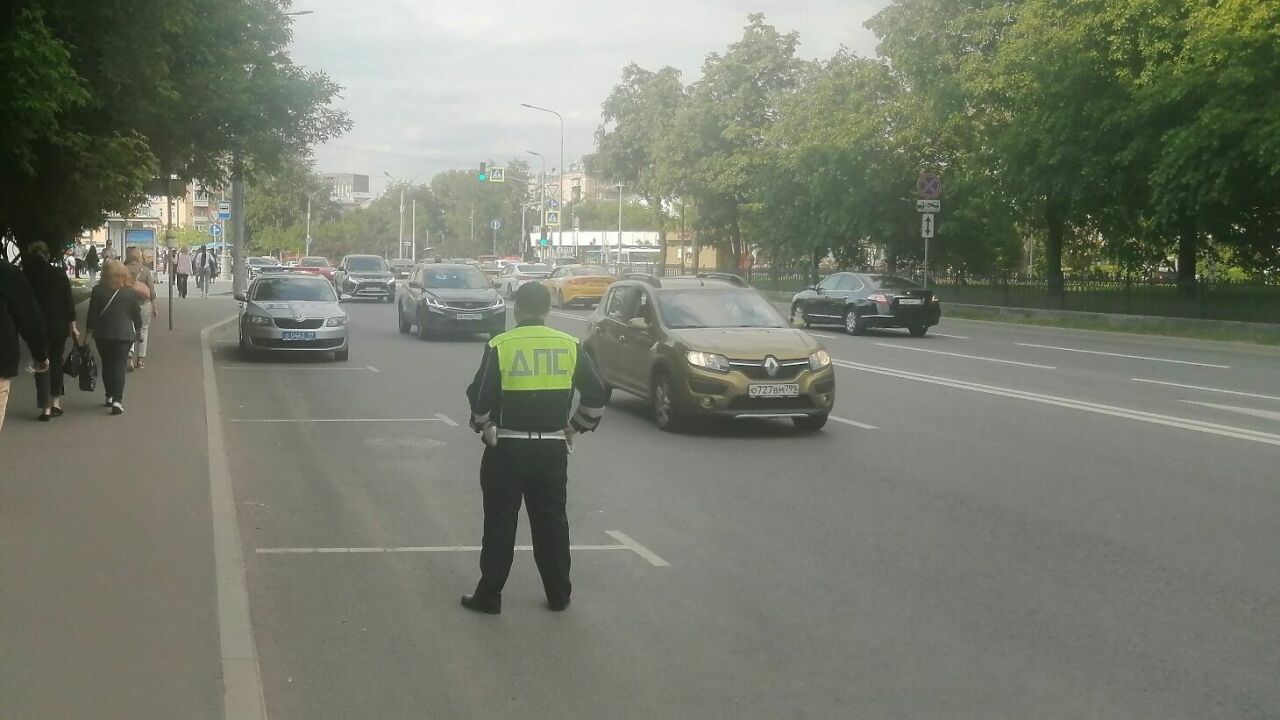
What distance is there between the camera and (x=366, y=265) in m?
53.2

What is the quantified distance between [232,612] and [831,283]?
95.2 feet

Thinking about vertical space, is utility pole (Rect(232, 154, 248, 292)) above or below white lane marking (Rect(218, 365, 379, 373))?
above

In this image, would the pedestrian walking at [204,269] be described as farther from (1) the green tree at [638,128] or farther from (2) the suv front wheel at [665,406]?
(2) the suv front wheel at [665,406]

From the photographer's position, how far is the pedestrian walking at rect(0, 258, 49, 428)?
10.0 metres

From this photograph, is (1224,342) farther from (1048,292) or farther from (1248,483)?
(1248,483)

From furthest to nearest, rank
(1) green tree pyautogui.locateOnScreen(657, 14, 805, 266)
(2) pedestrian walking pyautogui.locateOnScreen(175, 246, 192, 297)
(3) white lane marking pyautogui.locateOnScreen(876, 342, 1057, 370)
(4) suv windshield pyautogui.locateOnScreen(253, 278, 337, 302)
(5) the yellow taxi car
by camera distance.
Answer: (1) green tree pyautogui.locateOnScreen(657, 14, 805, 266), (2) pedestrian walking pyautogui.locateOnScreen(175, 246, 192, 297), (5) the yellow taxi car, (4) suv windshield pyautogui.locateOnScreen(253, 278, 337, 302), (3) white lane marking pyautogui.locateOnScreen(876, 342, 1057, 370)

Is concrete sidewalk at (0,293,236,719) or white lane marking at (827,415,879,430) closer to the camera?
concrete sidewalk at (0,293,236,719)

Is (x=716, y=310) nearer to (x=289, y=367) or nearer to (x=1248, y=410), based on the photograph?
(x=1248, y=410)

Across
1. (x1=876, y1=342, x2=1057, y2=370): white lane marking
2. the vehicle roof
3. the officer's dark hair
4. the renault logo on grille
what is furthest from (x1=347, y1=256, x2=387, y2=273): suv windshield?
the officer's dark hair

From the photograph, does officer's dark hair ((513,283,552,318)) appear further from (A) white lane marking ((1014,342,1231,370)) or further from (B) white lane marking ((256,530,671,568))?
(A) white lane marking ((1014,342,1231,370))

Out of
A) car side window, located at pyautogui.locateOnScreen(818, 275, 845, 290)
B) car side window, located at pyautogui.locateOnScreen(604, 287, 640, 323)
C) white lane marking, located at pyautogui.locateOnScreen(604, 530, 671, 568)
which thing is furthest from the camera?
car side window, located at pyautogui.locateOnScreen(818, 275, 845, 290)

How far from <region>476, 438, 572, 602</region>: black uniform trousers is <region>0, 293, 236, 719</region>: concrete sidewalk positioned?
131cm

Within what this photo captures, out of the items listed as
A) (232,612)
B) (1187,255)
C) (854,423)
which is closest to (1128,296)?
(1187,255)

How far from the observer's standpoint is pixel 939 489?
10805mm
